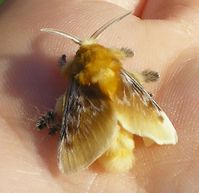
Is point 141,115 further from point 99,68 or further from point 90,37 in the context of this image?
point 90,37

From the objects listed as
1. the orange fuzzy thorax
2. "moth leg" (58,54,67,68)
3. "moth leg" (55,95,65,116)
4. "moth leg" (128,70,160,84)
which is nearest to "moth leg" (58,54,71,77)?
"moth leg" (58,54,67,68)

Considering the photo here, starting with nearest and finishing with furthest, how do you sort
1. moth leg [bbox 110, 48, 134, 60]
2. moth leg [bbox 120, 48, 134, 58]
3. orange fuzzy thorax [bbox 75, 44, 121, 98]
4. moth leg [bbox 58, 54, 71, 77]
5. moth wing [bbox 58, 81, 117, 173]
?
moth wing [bbox 58, 81, 117, 173] < orange fuzzy thorax [bbox 75, 44, 121, 98] < moth leg [bbox 58, 54, 71, 77] < moth leg [bbox 110, 48, 134, 60] < moth leg [bbox 120, 48, 134, 58]

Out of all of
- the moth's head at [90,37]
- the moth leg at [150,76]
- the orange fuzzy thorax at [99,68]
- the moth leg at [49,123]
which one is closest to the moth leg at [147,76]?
the moth leg at [150,76]

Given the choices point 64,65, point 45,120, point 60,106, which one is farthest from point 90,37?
point 45,120

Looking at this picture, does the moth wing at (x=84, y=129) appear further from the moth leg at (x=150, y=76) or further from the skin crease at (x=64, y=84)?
the moth leg at (x=150, y=76)

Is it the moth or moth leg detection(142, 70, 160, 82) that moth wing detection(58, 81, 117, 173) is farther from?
moth leg detection(142, 70, 160, 82)

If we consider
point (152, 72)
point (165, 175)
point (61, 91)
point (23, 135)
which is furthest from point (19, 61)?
point (165, 175)

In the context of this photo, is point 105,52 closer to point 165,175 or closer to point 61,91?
point 61,91
